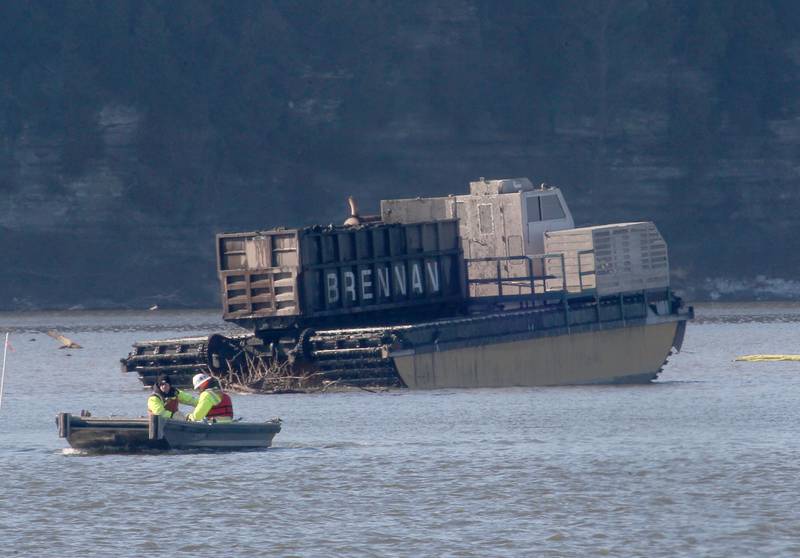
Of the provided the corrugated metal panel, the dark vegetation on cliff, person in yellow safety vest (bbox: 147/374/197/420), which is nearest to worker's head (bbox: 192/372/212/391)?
person in yellow safety vest (bbox: 147/374/197/420)

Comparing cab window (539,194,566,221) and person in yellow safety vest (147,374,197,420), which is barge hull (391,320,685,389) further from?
person in yellow safety vest (147,374,197,420)

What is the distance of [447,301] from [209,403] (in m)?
16.1

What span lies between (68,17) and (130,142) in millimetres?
9910

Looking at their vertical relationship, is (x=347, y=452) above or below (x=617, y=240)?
below

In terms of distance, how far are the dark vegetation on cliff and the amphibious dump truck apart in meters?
58.7

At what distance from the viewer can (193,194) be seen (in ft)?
360

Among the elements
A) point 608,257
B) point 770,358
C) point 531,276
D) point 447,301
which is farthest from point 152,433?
point 770,358

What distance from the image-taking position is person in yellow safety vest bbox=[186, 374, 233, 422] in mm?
29625

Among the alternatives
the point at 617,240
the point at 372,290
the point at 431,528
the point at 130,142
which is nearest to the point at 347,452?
the point at 431,528

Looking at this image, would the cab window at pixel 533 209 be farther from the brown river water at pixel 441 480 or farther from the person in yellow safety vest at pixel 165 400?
the person in yellow safety vest at pixel 165 400

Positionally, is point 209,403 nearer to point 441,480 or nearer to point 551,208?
point 441,480

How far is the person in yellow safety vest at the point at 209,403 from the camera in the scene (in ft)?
97.2

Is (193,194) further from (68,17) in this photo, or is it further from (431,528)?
(431,528)

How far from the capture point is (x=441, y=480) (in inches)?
1106
